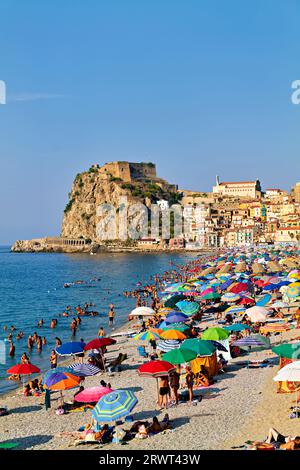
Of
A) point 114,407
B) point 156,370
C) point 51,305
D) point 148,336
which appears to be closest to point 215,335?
point 148,336

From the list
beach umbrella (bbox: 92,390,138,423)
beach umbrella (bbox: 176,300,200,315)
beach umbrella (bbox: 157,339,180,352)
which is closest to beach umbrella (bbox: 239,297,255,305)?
beach umbrella (bbox: 176,300,200,315)

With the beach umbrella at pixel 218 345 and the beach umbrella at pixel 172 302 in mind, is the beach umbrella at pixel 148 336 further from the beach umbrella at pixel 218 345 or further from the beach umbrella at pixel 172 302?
the beach umbrella at pixel 172 302

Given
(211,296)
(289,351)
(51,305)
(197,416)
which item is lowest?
(51,305)

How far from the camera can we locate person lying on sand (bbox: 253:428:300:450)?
27.0 ft

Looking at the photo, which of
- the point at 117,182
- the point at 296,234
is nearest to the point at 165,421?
the point at 296,234

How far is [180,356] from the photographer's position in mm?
12648

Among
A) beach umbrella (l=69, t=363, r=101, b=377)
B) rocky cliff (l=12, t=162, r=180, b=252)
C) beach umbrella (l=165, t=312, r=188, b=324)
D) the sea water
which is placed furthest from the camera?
rocky cliff (l=12, t=162, r=180, b=252)

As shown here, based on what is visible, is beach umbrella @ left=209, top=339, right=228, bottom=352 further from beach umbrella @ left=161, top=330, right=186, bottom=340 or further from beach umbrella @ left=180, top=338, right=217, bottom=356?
beach umbrella @ left=161, top=330, right=186, bottom=340

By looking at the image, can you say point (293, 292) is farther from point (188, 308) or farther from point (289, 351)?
point (289, 351)

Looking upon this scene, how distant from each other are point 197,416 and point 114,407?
6.92 ft

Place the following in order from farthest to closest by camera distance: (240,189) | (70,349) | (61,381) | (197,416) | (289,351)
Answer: (240,189)
(70,349)
(61,381)
(289,351)
(197,416)

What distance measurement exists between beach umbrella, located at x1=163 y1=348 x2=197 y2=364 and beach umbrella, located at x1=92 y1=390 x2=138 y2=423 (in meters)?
2.32
